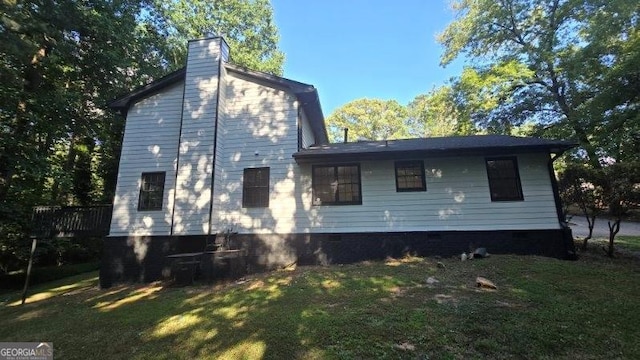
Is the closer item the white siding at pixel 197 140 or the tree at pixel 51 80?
the white siding at pixel 197 140

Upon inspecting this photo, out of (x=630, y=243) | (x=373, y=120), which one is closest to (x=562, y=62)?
(x=630, y=243)

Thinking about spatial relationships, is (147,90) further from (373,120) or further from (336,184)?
(373,120)

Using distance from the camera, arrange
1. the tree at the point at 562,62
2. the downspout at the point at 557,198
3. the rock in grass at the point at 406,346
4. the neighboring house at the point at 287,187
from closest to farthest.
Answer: the rock in grass at the point at 406,346 → the downspout at the point at 557,198 → the neighboring house at the point at 287,187 → the tree at the point at 562,62

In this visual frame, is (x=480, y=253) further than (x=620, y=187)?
Yes

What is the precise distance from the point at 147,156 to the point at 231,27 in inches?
679

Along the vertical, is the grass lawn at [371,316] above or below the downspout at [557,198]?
below

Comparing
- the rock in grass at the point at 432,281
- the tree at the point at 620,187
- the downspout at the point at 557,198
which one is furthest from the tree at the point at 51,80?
the tree at the point at 620,187

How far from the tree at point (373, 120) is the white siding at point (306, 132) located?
908 inches

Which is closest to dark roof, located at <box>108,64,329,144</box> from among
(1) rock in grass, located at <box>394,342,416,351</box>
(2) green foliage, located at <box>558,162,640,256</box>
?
(1) rock in grass, located at <box>394,342,416,351</box>

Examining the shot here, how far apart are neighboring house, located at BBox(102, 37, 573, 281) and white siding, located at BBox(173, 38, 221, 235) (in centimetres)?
4

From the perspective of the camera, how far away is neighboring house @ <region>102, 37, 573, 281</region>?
32.5 feet

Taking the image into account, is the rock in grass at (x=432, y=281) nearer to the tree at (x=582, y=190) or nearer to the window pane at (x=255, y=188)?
the window pane at (x=255, y=188)

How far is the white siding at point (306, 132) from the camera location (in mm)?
12305

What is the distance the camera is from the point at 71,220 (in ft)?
36.7
